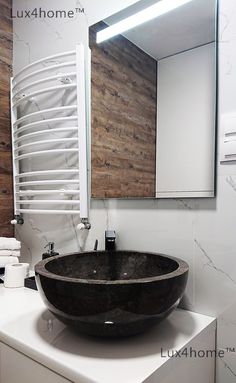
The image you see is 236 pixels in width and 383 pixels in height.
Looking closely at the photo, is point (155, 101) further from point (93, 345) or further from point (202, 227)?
point (93, 345)

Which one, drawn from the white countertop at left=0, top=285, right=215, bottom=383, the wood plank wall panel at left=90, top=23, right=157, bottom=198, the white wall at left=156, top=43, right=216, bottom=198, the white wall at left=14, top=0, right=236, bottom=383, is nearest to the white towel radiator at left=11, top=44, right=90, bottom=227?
the wood plank wall panel at left=90, top=23, right=157, bottom=198

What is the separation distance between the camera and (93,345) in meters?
0.75

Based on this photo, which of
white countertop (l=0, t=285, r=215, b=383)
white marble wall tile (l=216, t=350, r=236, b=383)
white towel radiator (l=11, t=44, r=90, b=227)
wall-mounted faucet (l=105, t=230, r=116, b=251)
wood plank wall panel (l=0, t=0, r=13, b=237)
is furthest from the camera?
wood plank wall panel (l=0, t=0, r=13, b=237)

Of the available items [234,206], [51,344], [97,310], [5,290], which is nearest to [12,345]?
[51,344]

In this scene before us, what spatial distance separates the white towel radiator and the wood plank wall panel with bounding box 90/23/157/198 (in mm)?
57

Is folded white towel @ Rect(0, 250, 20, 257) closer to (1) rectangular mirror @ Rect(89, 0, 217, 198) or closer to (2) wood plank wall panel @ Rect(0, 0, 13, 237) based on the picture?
(2) wood plank wall panel @ Rect(0, 0, 13, 237)

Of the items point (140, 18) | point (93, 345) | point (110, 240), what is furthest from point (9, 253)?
point (140, 18)

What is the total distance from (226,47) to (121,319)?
0.89 meters

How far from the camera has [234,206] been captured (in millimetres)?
874

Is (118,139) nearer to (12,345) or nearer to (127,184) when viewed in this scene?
(127,184)

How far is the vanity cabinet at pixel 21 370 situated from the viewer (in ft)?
2.29

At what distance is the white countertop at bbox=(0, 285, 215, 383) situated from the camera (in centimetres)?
64

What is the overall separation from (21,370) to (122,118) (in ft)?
3.34

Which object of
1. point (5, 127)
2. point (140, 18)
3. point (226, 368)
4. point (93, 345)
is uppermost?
point (140, 18)
